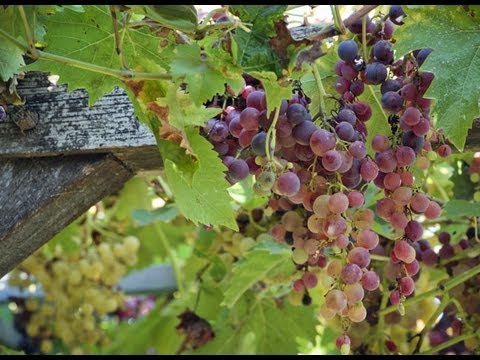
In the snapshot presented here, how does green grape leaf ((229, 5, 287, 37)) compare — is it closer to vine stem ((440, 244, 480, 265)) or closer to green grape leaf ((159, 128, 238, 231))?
green grape leaf ((159, 128, 238, 231))

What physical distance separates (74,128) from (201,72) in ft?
1.31

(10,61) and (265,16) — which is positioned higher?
(265,16)

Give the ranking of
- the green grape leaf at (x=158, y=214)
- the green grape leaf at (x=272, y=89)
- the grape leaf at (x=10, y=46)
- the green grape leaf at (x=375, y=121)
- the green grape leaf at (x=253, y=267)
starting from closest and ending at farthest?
the green grape leaf at (x=272, y=89) < the grape leaf at (x=10, y=46) < the green grape leaf at (x=375, y=121) < the green grape leaf at (x=253, y=267) < the green grape leaf at (x=158, y=214)

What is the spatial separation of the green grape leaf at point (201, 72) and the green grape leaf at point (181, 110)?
0.05 ft

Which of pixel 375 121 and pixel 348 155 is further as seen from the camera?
pixel 375 121

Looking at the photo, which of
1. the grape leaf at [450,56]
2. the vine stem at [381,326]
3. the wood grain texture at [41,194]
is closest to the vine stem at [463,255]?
the vine stem at [381,326]

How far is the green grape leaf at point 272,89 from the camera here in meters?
1.03

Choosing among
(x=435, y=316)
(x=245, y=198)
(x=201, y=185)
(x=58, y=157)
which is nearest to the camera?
(x=201, y=185)

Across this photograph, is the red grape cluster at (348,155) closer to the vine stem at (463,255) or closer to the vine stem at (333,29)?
the vine stem at (333,29)

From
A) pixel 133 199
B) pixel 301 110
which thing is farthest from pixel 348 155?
pixel 133 199

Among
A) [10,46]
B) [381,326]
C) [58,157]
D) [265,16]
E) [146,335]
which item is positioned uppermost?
[265,16]

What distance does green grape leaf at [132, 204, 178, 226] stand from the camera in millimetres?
1851

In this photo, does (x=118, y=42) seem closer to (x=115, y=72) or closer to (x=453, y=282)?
(x=115, y=72)

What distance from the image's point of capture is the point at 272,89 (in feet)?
3.42
